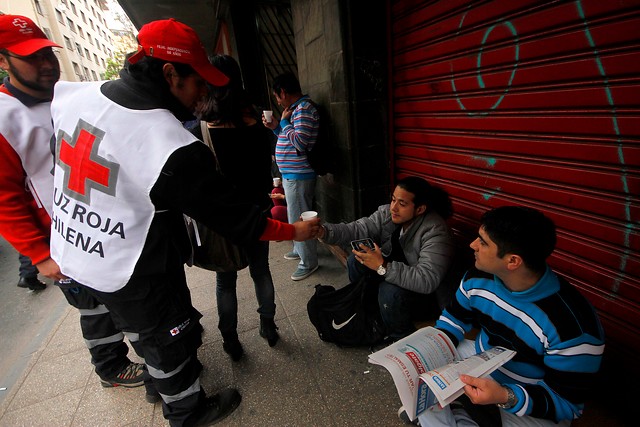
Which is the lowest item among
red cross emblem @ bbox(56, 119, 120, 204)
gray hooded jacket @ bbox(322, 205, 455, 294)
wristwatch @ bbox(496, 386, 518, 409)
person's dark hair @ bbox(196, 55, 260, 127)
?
wristwatch @ bbox(496, 386, 518, 409)

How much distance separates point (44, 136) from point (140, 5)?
6888 mm

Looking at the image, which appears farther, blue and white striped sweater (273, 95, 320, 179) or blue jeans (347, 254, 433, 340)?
blue and white striped sweater (273, 95, 320, 179)

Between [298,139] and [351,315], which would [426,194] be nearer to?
[351,315]

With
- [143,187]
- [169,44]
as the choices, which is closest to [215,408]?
[143,187]

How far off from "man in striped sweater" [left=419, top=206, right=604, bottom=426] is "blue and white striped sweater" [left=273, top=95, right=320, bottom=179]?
6.87 feet

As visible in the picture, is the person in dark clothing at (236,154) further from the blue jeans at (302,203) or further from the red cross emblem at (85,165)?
the blue jeans at (302,203)

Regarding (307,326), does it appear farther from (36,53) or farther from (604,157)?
(36,53)

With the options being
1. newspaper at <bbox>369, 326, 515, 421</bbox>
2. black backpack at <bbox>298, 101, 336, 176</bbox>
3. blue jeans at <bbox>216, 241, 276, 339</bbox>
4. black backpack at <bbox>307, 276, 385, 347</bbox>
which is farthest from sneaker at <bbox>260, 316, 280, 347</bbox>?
black backpack at <bbox>298, 101, 336, 176</bbox>

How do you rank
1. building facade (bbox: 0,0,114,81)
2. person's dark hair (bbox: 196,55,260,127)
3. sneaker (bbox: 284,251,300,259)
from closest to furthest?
person's dark hair (bbox: 196,55,260,127) < sneaker (bbox: 284,251,300,259) < building facade (bbox: 0,0,114,81)

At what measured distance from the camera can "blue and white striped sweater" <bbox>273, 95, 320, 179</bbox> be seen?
308 cm

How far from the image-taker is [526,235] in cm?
128

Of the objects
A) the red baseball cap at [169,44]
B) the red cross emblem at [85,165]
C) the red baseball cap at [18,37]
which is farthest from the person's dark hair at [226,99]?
the red baseball cap at [18,37]

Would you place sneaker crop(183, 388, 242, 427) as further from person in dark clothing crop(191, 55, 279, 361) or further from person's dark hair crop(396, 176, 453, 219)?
person's dark hair crop(396, 176, 453, 219)

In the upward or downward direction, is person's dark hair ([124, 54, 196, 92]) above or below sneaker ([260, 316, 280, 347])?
above
